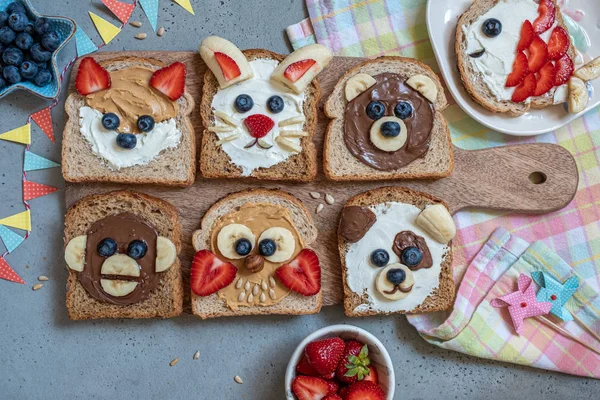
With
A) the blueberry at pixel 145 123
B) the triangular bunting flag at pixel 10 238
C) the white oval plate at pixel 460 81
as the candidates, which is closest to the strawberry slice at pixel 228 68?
the blueberry at pixel 145 123

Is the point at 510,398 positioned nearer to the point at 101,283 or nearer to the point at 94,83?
the point at 101,283

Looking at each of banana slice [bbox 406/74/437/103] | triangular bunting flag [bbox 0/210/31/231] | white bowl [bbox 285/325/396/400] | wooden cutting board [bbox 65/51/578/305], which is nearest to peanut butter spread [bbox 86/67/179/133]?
wooden cutting board [bbox 65/51/578/305]

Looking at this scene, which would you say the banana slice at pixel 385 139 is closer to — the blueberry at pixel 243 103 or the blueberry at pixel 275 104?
the blueberry at pixel 275 104

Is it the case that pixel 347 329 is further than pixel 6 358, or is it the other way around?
pixel 6 358

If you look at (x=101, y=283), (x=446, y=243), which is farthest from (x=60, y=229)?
(x=446, y=243)

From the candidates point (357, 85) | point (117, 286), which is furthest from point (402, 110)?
point (117, 286)

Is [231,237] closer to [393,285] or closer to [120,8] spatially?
[393,285]
